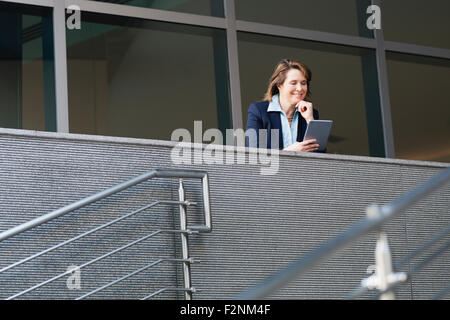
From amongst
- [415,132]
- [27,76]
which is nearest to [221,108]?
[27,76]

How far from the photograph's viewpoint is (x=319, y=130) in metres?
4.64

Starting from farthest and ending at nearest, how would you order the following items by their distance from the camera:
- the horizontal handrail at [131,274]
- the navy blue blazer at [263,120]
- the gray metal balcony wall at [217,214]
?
the navy blue blazer at [263,120]
the gray metal balcony wall at [217,214]
the horizontal handrail at [131,274]

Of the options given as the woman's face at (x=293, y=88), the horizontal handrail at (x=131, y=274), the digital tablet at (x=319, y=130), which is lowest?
the horizontal handrail at (x=131, y=274)

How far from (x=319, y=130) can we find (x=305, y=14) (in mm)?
2609

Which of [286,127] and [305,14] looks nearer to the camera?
[286,127]

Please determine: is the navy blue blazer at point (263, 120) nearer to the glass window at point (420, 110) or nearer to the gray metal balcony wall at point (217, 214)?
the gray metal balcony wall at point (217, 214)

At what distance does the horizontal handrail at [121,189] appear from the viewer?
142 inches

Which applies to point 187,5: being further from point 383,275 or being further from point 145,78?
point 383,275

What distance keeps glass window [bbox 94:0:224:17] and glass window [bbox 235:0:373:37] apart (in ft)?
2.54

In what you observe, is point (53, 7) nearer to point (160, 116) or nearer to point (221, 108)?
point (221, 108)

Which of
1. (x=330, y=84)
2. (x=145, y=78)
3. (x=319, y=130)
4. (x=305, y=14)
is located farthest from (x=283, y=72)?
(x=330, y=84)

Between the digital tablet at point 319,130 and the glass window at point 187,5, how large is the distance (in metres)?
1.45

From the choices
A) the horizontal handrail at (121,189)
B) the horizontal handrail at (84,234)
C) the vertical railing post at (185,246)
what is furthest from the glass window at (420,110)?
the horizontal handrail at (84,234)

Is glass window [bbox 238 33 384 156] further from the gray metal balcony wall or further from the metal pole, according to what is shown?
the metal pole
